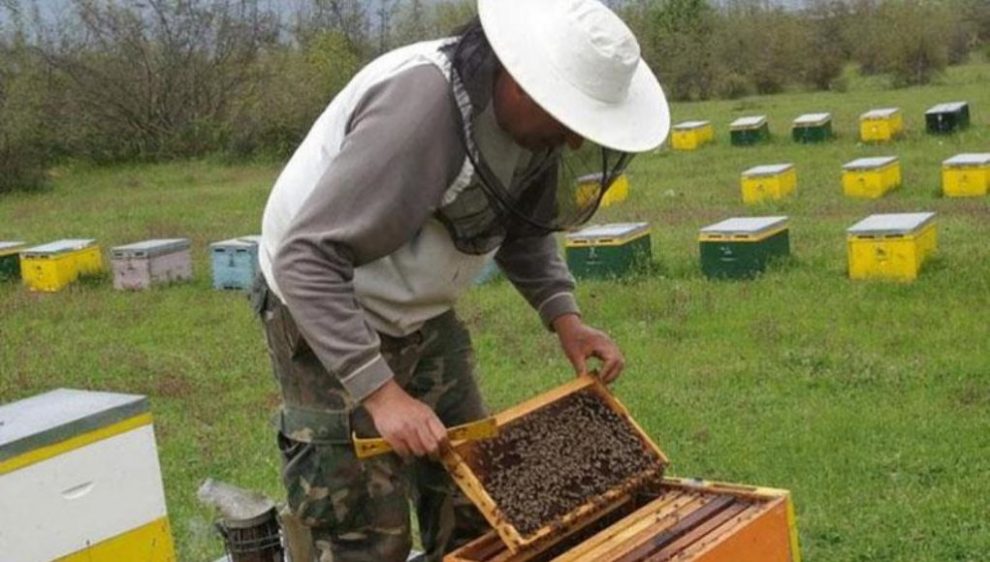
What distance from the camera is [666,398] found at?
4.54 metres

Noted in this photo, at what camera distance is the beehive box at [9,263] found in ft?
27.8

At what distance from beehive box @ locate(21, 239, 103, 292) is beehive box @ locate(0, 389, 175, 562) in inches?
217

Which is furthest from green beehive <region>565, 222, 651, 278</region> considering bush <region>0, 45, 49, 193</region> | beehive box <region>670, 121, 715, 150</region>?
bush <region>0, 45, 49, 193</region>

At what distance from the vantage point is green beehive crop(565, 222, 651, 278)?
21.8 feet

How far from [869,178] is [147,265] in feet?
16.3

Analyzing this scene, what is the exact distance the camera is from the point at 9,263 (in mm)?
8492

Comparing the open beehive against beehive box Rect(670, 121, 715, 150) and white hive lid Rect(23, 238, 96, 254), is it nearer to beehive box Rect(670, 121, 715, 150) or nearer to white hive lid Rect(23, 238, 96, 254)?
white hive lid Rect(23, 238, 96, 254)

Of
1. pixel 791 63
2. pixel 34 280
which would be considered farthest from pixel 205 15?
pixel 34 280

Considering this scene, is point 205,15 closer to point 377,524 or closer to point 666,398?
point 666,398

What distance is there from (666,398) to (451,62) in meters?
2.87

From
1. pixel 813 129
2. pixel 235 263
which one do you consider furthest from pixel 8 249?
pixel 813 129

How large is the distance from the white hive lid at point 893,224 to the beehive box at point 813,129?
6.26 meters

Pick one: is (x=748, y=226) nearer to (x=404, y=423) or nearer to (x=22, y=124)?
(x=404, y=423)

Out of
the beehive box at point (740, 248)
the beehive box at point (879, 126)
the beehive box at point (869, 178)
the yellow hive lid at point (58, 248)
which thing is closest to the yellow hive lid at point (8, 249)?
the yellow hive lid at point (58, 248)
